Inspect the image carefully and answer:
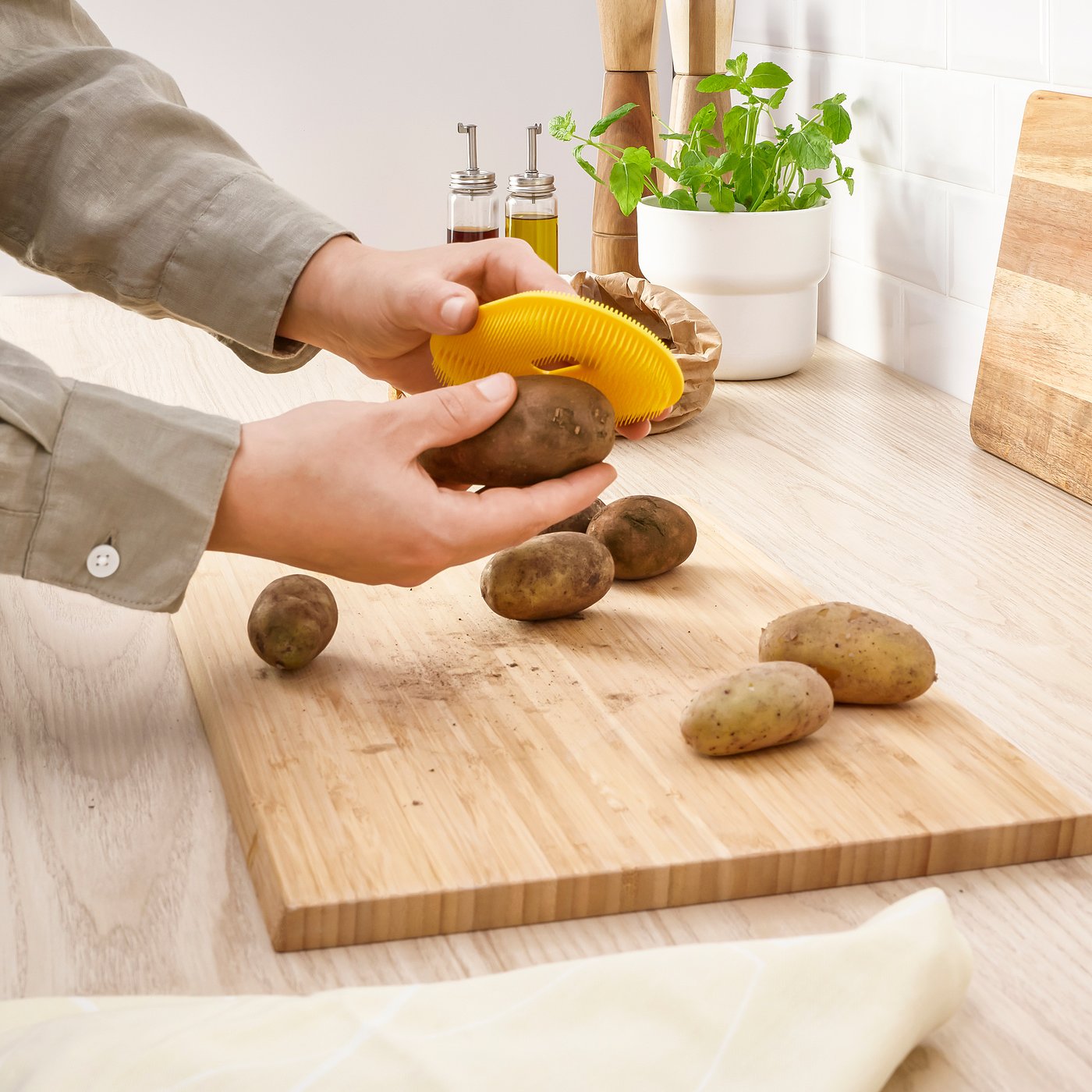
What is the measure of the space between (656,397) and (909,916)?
0.43 meters

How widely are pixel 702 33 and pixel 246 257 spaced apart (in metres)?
1.01

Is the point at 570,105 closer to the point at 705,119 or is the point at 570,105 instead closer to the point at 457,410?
the point at 705,119

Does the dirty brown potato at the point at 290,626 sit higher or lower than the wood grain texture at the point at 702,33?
lower

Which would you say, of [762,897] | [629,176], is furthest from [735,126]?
[762,897]

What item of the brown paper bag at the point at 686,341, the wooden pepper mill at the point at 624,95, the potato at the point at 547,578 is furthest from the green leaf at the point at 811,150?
the potato at the point at 547,578

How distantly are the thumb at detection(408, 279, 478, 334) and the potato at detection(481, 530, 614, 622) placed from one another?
0.15 metres

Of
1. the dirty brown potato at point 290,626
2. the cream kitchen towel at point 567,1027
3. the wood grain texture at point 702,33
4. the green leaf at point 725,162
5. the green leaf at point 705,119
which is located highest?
the wood grain texture at point 702,33

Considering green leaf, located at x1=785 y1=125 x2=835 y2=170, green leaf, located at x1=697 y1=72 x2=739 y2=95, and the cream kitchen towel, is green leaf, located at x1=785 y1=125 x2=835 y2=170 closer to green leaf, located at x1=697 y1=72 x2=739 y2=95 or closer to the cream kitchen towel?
green leaf, located at x1=697 y1=72 x2=739 y2=95

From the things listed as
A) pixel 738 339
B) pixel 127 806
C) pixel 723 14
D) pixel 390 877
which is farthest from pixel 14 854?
pixel 723 14

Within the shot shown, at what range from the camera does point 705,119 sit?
1565 millimetres

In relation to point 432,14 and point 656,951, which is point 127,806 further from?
point 432,14

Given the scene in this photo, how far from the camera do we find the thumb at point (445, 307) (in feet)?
2.73

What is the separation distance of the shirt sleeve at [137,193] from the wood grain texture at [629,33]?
0.90 metres

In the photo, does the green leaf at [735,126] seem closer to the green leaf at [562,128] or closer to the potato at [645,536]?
the green leaf at [562,128]
